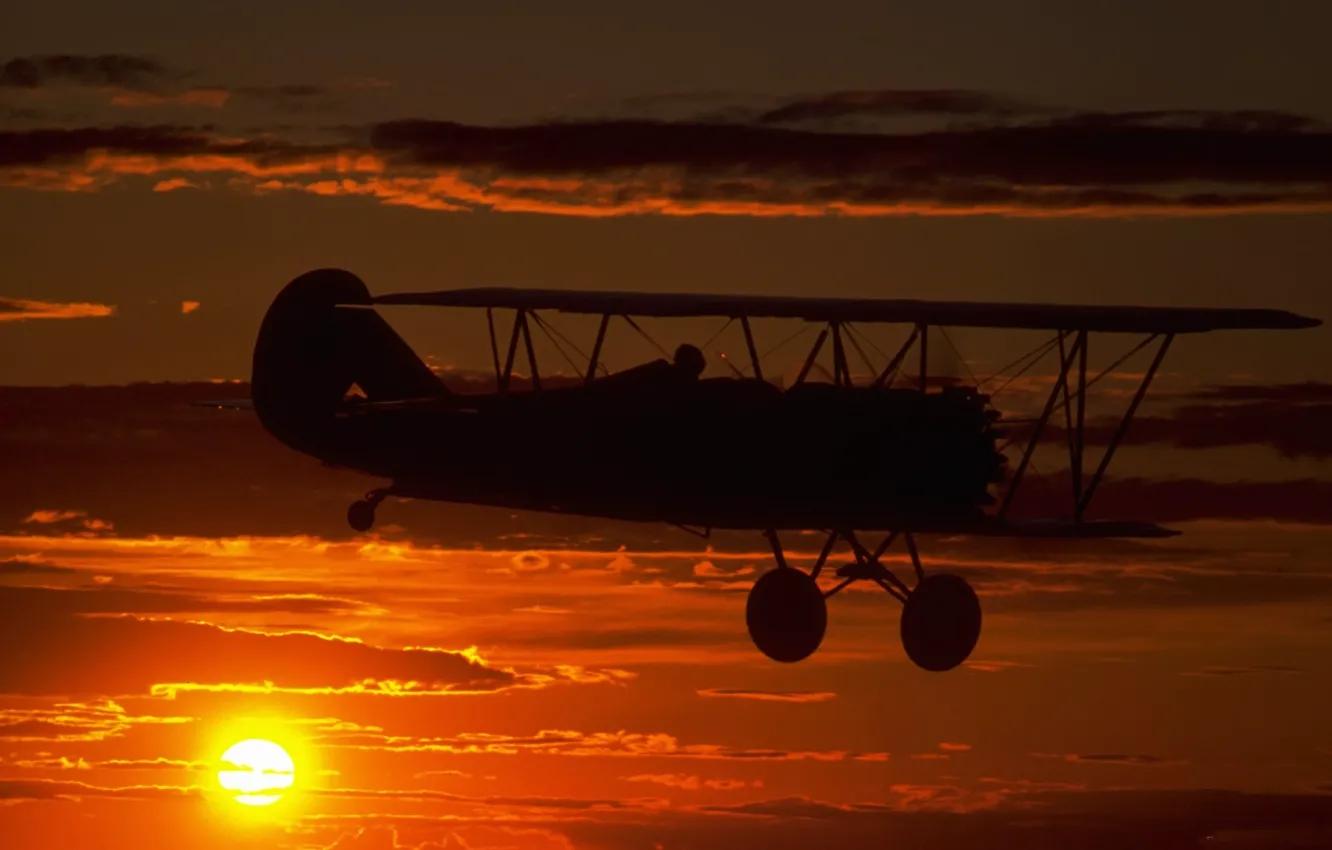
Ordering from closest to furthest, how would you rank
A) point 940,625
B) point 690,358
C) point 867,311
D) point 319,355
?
point 867,311
point 690,358
point 940,625
point 319,355

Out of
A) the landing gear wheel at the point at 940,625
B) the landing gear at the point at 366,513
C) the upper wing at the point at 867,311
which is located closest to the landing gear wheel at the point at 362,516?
the landing gear at the point at 366,513

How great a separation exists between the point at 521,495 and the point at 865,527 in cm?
463

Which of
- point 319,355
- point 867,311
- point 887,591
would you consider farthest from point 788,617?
point 319,355

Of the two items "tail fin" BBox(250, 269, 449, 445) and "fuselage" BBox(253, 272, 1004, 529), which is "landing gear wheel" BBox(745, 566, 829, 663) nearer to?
"fuselage" BBox(253, 272, 1004, 529)

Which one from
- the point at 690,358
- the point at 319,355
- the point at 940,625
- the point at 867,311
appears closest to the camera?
the point at 867,311

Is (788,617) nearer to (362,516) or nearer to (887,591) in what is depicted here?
(887,591)

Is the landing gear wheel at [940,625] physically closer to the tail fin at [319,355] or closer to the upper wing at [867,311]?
the upper wing at [867,311]

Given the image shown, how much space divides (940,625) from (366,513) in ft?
27.2

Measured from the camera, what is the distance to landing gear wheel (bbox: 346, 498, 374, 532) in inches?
1399

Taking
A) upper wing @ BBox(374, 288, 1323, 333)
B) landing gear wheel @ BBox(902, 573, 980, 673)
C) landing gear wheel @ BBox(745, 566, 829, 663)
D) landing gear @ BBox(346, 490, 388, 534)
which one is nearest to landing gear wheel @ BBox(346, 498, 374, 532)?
landing gear @ BBox(346, 490, 388, 534)

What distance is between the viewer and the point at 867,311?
110 feet

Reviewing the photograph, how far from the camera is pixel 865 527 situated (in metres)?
33.9

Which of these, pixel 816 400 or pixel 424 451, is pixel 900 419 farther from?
pixel 424 451

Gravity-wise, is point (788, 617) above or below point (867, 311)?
below
